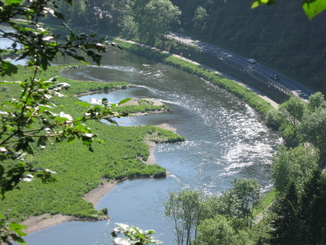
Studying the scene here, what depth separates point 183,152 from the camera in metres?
47.0

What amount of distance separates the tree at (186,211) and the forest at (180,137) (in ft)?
0.25

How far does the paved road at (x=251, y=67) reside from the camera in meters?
62.9

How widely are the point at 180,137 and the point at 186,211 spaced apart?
57.2ft

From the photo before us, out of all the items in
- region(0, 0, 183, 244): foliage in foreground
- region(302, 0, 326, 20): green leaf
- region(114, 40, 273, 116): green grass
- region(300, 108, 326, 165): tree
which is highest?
region(302, 0, 326, 20): green leaf

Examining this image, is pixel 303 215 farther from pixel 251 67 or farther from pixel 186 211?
pixel 251 67

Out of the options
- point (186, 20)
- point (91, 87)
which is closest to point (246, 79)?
point (91, 87)

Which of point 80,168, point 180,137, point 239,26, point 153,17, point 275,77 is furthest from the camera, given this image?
point 153,17

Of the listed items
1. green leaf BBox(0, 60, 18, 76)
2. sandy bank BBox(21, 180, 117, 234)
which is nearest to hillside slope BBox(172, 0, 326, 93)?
sandy bank BBox(21, 180, 117, 234)

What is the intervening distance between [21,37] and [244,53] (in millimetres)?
74787

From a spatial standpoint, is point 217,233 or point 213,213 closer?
point 217,233

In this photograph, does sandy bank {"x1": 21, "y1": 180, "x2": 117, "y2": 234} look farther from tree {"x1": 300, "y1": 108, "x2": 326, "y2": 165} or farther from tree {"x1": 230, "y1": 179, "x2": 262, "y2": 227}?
tree {"x1": 300, "y1": 108, "x2": 326, "y2": 165}

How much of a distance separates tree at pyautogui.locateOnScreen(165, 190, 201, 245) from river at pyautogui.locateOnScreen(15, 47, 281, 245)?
3.82ft

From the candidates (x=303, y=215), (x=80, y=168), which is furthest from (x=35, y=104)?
(x=80, y=168)

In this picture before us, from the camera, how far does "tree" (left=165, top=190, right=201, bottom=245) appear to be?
3225 centimetres
